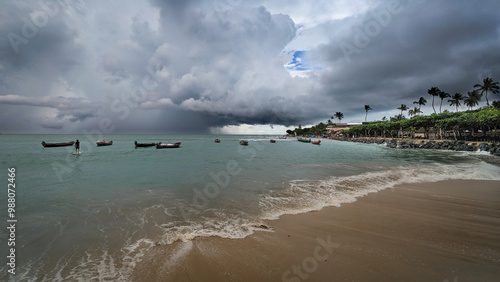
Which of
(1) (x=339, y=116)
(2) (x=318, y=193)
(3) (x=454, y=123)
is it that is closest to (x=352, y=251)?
(2) (x=318, y=193)

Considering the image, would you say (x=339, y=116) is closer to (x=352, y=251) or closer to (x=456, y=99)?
(x=456, y=99)

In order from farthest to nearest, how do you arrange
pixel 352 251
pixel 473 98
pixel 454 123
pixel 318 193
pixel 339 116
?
pixel 339 116 < pixel 473 98 < pixel 454 123 < pixel 318 193 < pixel 352 251

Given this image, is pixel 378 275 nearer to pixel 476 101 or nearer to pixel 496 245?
pixel 496 245

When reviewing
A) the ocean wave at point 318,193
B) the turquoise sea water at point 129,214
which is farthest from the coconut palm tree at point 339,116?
the turquoise sea water at point 129,214

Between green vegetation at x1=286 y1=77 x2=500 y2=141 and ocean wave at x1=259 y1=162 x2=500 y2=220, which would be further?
green vegetation at x1=286 y1=77 x2=500 y2=141

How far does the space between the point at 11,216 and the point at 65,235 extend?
390 cm

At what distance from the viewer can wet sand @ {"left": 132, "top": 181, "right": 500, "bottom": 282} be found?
13.3 feet

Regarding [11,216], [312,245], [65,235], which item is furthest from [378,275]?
[11,216]

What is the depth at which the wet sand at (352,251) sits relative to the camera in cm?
406

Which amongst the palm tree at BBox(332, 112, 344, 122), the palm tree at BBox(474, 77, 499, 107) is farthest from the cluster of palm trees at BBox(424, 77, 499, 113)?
the palm tree at BBox(332, 112, 344, 122)

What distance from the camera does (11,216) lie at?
779 centimetres

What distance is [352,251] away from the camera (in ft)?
15.8

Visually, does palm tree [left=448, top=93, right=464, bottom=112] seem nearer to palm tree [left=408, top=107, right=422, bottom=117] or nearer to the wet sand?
palm tree [left=408, top=107, right=422, bottom=117]

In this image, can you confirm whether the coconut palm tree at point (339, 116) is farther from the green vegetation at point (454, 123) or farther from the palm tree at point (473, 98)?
the palm tree at point (473, 98)
